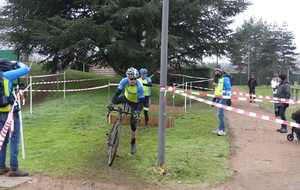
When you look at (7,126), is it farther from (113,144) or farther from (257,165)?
(257,165)

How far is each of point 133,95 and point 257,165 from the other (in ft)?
9.93

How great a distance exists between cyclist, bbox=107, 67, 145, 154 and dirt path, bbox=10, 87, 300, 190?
2.07 m

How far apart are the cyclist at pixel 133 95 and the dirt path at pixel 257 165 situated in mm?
2065

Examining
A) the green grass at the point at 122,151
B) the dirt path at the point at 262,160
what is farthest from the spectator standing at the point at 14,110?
the dirt path at the point at 262,160

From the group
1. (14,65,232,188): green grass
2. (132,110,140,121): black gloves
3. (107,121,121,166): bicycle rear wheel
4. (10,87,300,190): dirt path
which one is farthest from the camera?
(132,110,140,121): black gloves

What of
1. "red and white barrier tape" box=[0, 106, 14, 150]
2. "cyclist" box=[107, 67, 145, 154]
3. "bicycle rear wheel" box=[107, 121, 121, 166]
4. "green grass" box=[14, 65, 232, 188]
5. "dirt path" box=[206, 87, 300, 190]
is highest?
"cyclist" box=[107, 67, 145, 154]

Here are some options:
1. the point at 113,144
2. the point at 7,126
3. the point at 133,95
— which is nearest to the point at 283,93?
the point at 133,95

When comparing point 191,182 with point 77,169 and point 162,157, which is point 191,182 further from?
point 77,169

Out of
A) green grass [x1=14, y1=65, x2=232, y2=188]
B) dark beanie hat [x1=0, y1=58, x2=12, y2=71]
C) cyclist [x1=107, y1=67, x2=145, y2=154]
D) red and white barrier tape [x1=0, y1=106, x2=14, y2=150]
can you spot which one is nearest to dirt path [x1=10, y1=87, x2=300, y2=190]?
green grass [x1=14, y1=65, x2=232, y2=188]

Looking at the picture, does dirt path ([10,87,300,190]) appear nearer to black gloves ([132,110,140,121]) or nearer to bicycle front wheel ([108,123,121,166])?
bicycle front wheel ([108,123,121,166])

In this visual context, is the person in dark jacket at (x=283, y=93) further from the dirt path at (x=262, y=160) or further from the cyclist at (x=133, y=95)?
the cyclist at (x=133, y=95)

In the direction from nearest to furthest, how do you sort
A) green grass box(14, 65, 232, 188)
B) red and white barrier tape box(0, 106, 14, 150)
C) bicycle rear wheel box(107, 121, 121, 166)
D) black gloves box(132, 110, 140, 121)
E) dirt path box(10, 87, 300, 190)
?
dirt path box(10, 87, 300, 190) → red and white barrier tape box(0, 106, 14, 150) → green grass box(14, 65, 232, 188) → bicycle rear wheel box(107, 121, 121, 166) → black gloves box(132, 110, 140, 121)

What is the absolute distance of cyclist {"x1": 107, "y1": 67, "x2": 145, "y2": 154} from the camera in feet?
23.6

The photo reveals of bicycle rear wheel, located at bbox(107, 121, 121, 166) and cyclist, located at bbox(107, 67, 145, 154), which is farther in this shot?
cyclist, located at bbox(107, 67, 145, 154)
